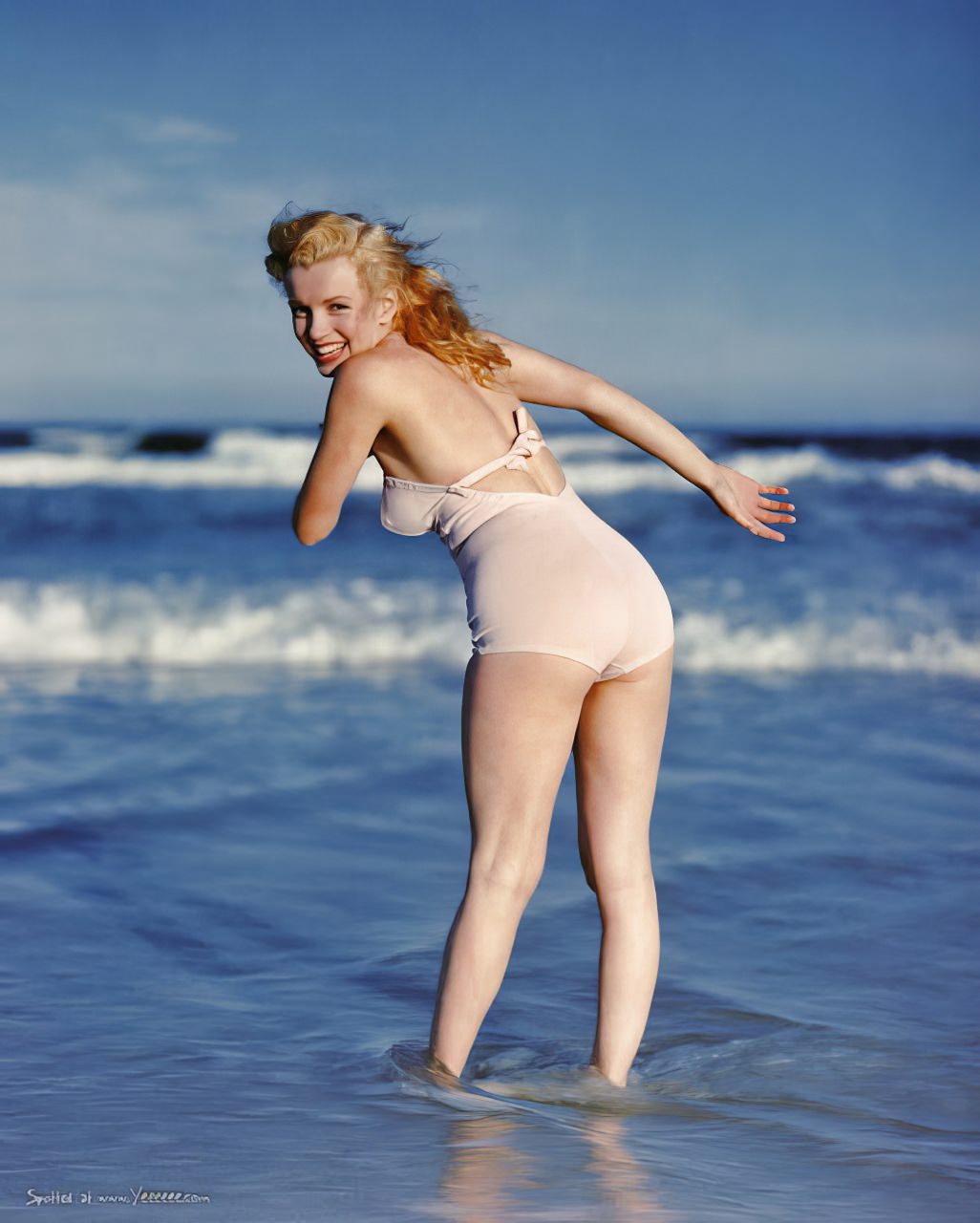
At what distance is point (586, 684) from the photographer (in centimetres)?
243

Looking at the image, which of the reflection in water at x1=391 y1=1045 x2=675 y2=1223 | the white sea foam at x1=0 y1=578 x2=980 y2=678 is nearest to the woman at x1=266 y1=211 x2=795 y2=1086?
the reflection in water at x1=391 y1=1045 x2=675 y2=1223

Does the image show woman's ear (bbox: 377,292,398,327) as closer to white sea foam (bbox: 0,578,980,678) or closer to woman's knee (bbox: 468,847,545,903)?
woman's knee (bbox: 468,847,545,903)

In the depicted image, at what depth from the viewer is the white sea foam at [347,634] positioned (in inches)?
348

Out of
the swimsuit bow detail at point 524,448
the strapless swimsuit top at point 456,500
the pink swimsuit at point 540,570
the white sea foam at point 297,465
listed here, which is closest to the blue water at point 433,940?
the pink swimsuit at point 540,570

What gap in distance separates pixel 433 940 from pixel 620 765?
4.04ft

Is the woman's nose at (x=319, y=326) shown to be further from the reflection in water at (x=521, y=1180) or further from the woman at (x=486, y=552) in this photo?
the reflection in water at (x=521, y=1180)

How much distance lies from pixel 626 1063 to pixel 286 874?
1.69m

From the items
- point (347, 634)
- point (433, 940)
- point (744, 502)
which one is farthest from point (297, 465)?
point (744, 502)

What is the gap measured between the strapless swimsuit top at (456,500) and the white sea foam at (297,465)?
41.1 feet

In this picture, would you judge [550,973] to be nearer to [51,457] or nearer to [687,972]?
[687,972]

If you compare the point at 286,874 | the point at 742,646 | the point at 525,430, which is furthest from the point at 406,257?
the point at 742,646

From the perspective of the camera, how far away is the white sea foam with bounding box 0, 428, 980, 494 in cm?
1524

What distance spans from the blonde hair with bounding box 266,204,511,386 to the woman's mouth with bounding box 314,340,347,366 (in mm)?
102

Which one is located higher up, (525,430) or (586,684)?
(525,430)
